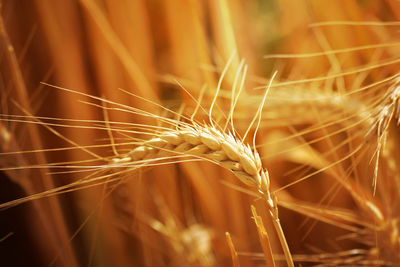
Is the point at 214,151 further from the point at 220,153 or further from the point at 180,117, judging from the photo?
the point at 180,117

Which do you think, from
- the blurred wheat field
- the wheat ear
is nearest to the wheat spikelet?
the wheat ear

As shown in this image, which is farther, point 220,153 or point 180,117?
point 180,117

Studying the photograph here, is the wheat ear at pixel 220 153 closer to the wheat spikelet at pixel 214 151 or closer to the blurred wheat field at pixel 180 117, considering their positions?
the wheat spikelet at pixel 214 151

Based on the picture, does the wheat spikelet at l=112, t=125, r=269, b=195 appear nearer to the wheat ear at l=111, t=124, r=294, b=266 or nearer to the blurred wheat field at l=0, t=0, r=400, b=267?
the wheat ear at l=111, t=124, r=294, b=266

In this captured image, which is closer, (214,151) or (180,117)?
(214,151)

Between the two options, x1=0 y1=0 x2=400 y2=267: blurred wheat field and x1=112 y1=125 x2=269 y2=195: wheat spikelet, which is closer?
x1=112 y1=125 x2=269 y2=195: wheat spikelet

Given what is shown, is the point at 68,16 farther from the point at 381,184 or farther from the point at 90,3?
the point at 381,184

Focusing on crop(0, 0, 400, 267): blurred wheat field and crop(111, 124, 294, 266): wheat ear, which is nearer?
crop(111, 124, 294, 266): wheat ear

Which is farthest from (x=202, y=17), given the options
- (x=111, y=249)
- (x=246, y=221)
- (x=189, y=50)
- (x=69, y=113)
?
(x=111, y=249)

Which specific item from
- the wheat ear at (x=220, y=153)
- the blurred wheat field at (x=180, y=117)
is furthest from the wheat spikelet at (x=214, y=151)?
the blurred wheat field at (x=180, y=117)

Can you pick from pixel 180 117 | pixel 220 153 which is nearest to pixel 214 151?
pixel 220 153
